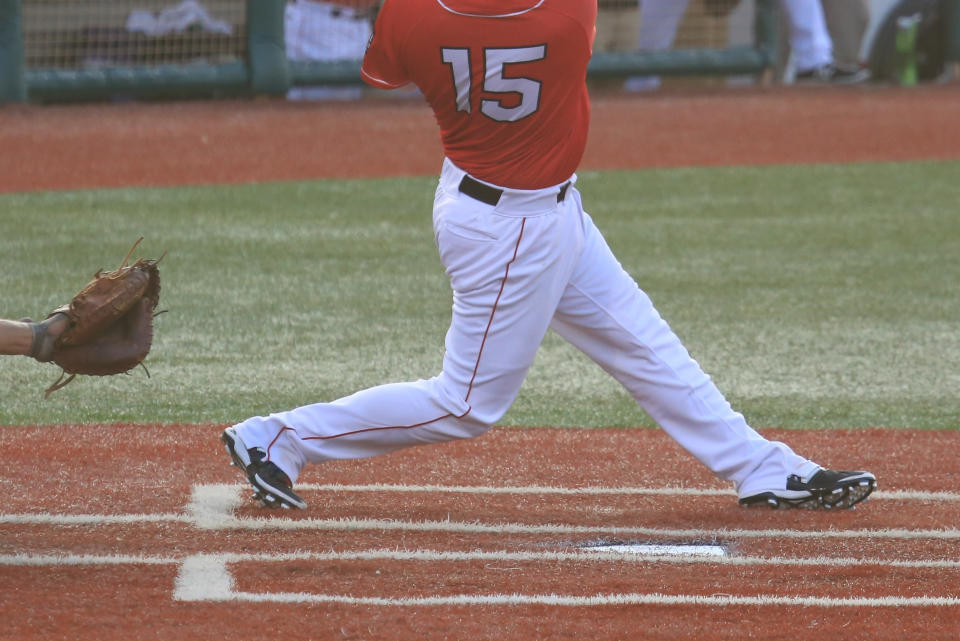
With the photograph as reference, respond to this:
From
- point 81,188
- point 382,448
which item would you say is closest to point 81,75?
point 81,188

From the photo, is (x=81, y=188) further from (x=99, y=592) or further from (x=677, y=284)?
(x=99, y=592)

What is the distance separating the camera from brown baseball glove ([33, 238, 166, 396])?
3650 millimetres

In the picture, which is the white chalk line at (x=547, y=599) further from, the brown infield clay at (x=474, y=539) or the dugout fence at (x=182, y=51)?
the dugout fence at (x=182, y=51)

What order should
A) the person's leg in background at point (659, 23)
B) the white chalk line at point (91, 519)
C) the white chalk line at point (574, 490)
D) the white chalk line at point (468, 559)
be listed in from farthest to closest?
the person's leg in background at point (659, 23), the white chalk line at point (574, 490), the white chalk line at point (91, 519), the white chalk line at point (468, 559)

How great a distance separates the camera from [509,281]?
12.0 ft

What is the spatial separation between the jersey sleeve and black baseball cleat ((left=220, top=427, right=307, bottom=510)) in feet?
3.20

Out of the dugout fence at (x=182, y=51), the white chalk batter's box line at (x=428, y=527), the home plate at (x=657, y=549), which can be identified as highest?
the home plate at (x=657, y=549)

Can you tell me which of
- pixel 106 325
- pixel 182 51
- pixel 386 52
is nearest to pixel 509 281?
pixel 386 52

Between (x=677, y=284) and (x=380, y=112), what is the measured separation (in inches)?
198

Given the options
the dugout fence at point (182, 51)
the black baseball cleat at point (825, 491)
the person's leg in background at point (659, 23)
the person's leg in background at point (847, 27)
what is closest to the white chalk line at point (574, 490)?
the black baseball cleat at point (825, 491)

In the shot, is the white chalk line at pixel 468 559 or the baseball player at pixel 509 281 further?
the baseball player at pixel 509 281

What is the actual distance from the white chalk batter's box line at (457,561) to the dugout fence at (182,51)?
8176 mm

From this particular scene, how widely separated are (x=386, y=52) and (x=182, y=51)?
333 inches

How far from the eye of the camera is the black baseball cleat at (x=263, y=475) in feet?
12.6
